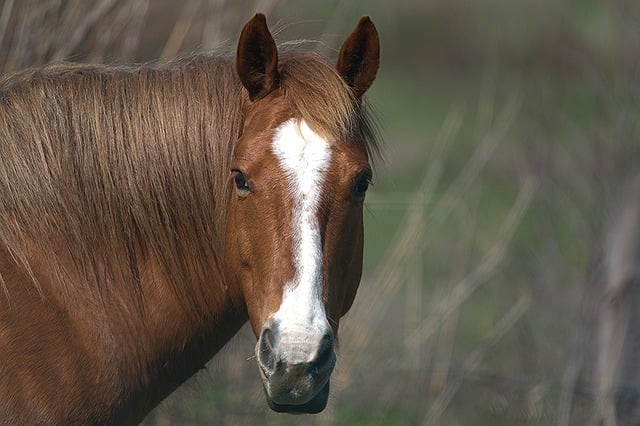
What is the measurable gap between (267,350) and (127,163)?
760 millimetres

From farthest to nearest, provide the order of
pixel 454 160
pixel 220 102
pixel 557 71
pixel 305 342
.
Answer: pixel 454 160 → pixel 557 71 → pixel 220 102 → pixel 305 342

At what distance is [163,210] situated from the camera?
337 cm

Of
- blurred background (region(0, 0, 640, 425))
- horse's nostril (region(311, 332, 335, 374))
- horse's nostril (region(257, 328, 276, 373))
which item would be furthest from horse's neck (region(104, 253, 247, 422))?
horse's nostril (region(311, 332, 335, 374))

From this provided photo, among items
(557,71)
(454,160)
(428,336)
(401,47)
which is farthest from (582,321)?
(401,47)

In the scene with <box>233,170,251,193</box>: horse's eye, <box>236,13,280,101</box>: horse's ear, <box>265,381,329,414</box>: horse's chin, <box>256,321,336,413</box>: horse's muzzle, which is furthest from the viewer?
<box>236,13,280,101</box>: horse's ear

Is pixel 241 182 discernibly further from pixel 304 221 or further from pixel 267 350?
pixel 267 350

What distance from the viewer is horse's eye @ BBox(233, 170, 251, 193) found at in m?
3.20

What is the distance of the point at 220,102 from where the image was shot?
3.38 metres

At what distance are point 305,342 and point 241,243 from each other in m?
0.47

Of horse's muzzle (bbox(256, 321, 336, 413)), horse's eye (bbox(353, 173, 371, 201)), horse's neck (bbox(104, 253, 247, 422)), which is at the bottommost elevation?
horse's neck (bbox(104, 253, 247, 422))

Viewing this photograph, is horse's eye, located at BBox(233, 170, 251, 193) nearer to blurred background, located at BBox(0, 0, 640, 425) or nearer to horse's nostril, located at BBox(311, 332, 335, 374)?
horse's nostril, located at BBox(311, 332, 335, 374)

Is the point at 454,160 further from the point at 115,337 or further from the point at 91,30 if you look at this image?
the point at 115,337

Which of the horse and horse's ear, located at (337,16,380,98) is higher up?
horse's ear, located at (337,16,380,98)

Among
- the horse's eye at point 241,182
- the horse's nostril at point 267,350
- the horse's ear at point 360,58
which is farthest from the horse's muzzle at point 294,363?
the horse's ear at point 360,58
